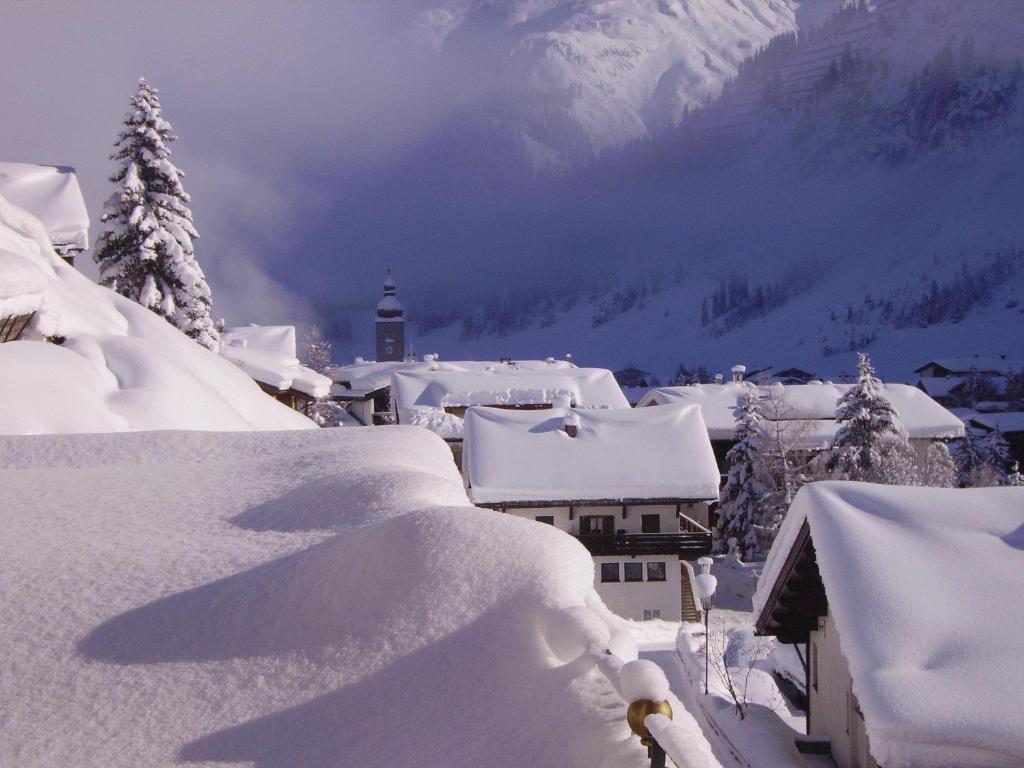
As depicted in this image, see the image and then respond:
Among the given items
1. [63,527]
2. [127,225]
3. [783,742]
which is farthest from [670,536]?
[63,527]

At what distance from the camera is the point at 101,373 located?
10.9 meters

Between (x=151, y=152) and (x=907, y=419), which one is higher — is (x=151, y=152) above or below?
above

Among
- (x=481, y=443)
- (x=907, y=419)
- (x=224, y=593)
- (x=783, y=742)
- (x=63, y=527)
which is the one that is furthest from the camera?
(x=907, y=419)

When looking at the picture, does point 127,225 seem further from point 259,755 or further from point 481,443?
point 259,755

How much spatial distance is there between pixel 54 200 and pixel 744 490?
29.2 meters

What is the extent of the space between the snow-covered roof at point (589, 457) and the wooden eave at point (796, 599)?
16.0 metres

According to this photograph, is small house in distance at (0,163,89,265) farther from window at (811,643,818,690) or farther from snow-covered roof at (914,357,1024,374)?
snow-covered roof at (914,357,1024,374)

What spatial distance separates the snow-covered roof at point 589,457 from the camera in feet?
87.1

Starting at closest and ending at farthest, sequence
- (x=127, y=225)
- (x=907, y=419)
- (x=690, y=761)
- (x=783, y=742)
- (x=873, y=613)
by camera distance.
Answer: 1. (x=690, y=761)
2. (x=873, y=613)
3. (x=783, y=742)
4. (x=127, y=225)
5. (x=907, y=419)

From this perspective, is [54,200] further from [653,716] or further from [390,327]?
[390,327]

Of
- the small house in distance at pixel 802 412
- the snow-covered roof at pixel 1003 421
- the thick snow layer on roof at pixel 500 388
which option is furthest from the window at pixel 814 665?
the snow-covered roof at pixel 1003 421

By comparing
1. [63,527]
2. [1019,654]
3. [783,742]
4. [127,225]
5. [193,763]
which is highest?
[127,225]

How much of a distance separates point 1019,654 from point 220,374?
10.8 m

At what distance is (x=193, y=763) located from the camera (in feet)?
10.8
